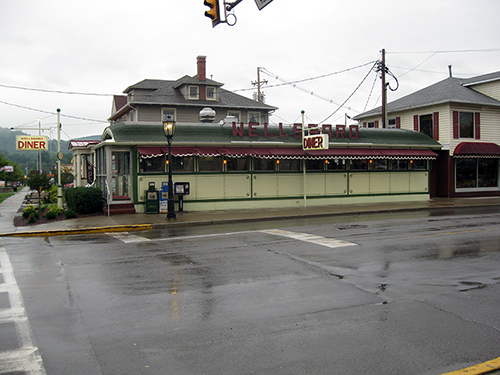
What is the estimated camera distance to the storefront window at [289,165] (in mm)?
22562

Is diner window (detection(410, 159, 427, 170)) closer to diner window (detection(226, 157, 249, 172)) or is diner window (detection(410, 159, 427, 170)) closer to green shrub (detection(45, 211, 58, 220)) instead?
diner window (detection(226, 157, 249, 172))

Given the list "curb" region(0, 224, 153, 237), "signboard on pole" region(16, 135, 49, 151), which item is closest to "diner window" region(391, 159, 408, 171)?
"curb" region(0, 224, 153, 237)

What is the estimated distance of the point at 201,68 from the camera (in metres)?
41.3

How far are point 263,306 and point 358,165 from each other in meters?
19.1

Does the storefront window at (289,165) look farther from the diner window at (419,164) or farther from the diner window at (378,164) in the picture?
the diner window at (419,164)

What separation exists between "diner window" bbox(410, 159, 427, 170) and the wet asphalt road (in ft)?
47.6

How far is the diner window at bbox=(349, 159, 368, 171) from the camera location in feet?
79.2

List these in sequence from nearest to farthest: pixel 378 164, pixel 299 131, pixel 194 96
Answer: pixel 299 131 < pixel 378 164 < pixel 194 96

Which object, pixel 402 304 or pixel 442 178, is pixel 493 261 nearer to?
pixel 402 304

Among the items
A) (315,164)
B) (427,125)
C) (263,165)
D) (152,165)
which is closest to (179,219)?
(152,165)

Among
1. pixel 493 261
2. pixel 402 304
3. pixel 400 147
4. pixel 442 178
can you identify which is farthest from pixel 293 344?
pixel 442 178

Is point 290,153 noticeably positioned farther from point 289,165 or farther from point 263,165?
point 263,165

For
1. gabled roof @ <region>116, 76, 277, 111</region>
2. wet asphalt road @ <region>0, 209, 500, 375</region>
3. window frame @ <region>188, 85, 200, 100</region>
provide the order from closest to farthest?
wet asphalt road @ <region>0, 209, 500, 375</region>
gabled roof @ <region>116, 76, 277, 111</region>
window frame @ <region>188, 85, 200, 100</region>

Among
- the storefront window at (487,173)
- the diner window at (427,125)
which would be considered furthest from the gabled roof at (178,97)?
the storefront window at (487,173)
